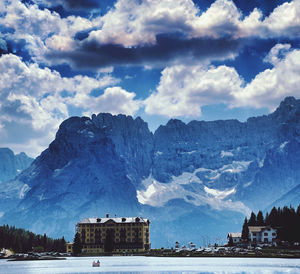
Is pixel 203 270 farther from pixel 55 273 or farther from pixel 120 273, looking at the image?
pixel 55 273

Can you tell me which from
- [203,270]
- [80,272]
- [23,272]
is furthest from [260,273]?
[23,272]

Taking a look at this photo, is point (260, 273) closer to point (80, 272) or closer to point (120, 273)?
point (120, 273)

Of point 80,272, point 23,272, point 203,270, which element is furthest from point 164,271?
point 23,272

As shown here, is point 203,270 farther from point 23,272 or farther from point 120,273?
point 23,272

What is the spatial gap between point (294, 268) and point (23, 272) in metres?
70.2

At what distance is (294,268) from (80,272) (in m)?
55.0

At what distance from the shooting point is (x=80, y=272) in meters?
176

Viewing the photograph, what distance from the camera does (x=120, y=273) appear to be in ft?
554

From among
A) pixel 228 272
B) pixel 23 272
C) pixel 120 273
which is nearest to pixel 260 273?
pixel 228 272

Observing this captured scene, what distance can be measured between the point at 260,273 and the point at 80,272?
158ft

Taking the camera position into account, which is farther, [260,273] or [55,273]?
[55,273]

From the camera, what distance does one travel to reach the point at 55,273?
171 metres

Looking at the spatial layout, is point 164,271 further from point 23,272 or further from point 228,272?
point 23,272

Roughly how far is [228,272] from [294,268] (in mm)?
17908
